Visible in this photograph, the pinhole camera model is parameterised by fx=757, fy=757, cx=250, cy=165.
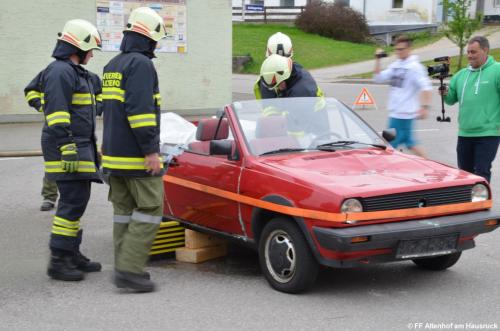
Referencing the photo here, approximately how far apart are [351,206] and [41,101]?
3759mm

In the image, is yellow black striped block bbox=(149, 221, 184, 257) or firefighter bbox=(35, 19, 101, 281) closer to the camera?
firefighter bbox=(35, 19, 101, 281)

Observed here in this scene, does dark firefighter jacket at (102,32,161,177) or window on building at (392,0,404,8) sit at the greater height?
window on building at (392,0,404,8)

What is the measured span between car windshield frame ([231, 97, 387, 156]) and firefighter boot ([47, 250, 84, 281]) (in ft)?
5.49

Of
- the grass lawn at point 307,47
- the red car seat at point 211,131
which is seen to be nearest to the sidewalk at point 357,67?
the grass lawn at point 307,47

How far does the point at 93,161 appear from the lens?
6.08 meters

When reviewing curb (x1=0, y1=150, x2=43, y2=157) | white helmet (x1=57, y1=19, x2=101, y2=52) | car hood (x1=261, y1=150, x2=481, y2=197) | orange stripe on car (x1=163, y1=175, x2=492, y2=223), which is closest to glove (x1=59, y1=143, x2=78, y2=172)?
white helmet (x1=57, y1=19, x2=101, y2=52)

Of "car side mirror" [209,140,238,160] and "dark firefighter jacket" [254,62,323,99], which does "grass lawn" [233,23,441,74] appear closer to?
"dark firefighter jacket" [254,62,323,99]

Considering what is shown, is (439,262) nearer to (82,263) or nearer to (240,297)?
(240,297)

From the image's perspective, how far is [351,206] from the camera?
5.08 m

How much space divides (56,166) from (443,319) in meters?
3.17

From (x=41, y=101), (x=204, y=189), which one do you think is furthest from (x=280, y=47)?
(x=204, y=189)

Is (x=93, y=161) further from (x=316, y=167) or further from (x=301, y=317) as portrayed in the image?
(x=301, y=317)

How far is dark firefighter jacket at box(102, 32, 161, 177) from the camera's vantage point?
17.5 ft

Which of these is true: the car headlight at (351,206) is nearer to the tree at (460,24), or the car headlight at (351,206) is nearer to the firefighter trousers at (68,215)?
the firefighter trousers at (68,215)
